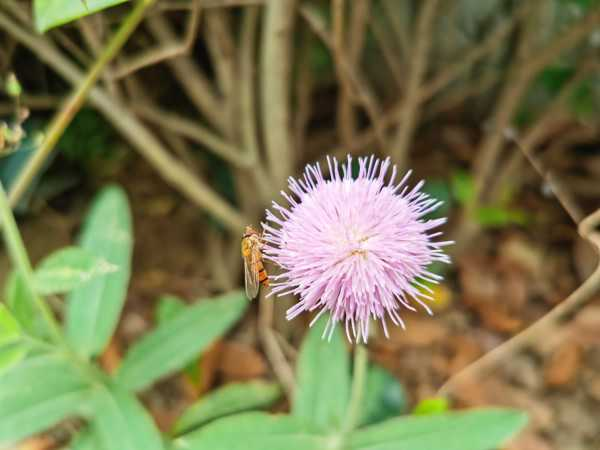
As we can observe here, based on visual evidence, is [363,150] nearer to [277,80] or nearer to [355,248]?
[277,80]

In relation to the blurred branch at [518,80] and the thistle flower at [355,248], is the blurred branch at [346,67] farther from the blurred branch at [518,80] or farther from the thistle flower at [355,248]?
the thistle flower at [355,248]

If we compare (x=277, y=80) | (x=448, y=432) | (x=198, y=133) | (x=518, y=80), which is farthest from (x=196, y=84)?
(x=448, y=432)

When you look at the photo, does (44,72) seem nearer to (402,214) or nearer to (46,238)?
(46,238)

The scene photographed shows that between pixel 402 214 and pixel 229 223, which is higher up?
pixel 229 223

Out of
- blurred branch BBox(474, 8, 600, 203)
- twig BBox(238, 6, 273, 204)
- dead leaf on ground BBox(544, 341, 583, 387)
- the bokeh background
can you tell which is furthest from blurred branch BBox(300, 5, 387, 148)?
dead leaf on ground BBox(544, 341, 583, 387)

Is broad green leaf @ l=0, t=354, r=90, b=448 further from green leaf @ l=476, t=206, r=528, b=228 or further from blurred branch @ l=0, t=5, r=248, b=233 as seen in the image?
green leaf @ l=476, t=206, r=528, b=228

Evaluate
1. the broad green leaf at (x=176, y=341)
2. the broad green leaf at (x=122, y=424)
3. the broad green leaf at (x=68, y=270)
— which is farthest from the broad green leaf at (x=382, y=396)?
the broad green leaf at (x=68, y=270)

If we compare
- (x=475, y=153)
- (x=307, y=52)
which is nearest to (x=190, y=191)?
(x=307, y=52)
